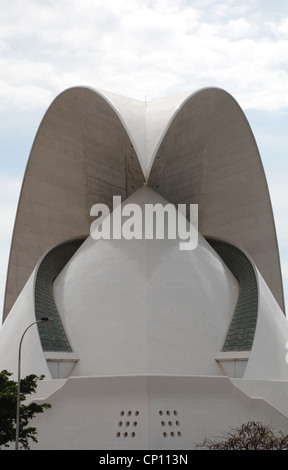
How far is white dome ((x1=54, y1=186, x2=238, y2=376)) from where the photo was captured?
24266 mm

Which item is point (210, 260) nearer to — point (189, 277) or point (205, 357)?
point (189, 277)

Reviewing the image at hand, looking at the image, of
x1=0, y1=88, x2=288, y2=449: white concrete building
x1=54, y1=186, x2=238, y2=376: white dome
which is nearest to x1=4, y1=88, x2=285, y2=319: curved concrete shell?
Answer: x1=0, y1=88, x2=288, y2=449: white concrete building

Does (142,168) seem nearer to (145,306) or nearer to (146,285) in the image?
(146,285)

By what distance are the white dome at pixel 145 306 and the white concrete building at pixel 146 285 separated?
0.05 meters

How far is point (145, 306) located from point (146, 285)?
89 cm

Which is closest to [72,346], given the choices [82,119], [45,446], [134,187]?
[45,446]

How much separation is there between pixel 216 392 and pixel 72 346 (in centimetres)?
565

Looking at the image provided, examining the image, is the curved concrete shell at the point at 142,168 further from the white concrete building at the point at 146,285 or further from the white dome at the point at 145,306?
the white dome at the point at 145,306

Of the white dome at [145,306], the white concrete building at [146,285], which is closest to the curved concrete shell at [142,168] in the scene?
the white concrete building at [146,285]

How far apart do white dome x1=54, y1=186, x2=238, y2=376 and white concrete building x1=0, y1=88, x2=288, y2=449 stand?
0.16 feet

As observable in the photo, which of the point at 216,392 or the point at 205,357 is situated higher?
the point at 205,357

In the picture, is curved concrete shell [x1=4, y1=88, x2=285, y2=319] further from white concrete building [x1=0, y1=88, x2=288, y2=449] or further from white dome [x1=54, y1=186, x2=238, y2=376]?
white dome [x1=54, y1=186, x2=238, y2=376]
